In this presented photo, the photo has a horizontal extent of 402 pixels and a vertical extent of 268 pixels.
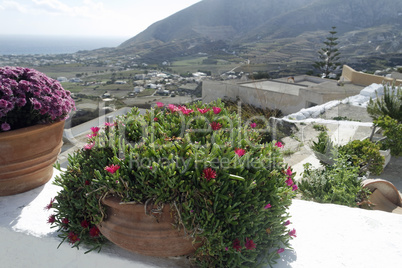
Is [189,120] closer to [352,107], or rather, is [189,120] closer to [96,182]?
[96,182]

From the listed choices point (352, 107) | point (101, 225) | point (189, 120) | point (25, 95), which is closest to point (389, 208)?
point (189, 120)

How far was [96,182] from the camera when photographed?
106cm

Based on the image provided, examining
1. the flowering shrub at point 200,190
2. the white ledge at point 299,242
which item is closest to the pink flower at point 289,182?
the flowering shrub at point 200,190

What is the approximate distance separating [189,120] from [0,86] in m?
0.98

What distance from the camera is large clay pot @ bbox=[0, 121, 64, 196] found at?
150cm

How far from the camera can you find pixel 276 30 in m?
62.2

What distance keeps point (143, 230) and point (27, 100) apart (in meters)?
1.05

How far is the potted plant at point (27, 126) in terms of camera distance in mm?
1499

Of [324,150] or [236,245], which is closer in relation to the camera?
[236,245]

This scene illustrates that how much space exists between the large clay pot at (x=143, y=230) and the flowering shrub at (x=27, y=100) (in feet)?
2.71

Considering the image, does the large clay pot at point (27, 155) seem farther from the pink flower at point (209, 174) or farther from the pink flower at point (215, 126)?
the pink flower at point (209, 174)

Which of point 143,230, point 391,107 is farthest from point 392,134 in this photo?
point 143,230

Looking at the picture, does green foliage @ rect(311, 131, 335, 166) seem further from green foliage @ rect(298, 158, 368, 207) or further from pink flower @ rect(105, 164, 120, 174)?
pink flower @ rect(105, 164, 120, 174)

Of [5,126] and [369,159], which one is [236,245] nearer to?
[5,126]
